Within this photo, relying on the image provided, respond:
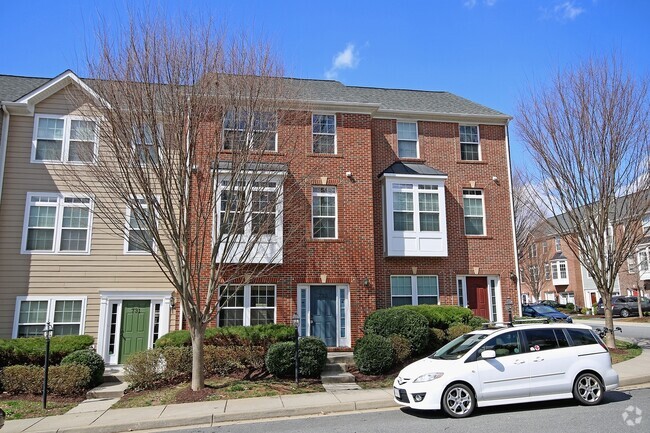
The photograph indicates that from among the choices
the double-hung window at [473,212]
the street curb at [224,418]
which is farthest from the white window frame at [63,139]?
the double-hung window at [473,212]

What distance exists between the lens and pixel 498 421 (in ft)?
25.8

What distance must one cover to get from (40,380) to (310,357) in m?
6.62

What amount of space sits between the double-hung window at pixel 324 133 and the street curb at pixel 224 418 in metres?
9.16

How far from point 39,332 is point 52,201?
4108mm

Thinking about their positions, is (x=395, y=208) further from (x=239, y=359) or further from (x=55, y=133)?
(x=55, y=133)

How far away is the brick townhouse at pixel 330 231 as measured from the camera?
1444cm

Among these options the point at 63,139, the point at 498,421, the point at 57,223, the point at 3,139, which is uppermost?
the point at 63,139

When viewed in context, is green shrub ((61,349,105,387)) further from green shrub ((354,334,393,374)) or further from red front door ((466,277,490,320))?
red front door ((466,277,490,320))

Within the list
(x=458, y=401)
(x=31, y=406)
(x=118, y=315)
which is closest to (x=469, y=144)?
(x=458, y=401)

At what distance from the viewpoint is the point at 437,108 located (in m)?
18.3

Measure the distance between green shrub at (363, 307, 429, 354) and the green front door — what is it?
713 centimetres

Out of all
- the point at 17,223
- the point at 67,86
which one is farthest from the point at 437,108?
the point at 17,223

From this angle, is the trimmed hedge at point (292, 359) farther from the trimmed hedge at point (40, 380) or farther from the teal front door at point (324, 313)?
the trimmed hedge at point (40, 380)

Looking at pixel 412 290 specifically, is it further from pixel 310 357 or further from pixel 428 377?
pixel 428 377
